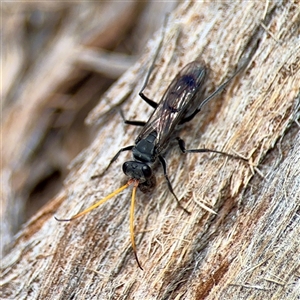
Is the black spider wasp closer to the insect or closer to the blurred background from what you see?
the insect

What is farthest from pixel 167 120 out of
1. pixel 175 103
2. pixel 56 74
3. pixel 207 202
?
pixel 56 74

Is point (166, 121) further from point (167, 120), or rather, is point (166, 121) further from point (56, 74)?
point (56, 74)

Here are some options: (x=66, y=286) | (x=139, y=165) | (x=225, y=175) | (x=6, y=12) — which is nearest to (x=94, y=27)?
(x=6, y=12)

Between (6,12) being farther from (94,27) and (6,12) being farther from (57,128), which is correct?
(57,128)

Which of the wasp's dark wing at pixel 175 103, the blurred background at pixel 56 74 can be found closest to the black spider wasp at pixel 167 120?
the wasp's dark wing at pixel 175 103

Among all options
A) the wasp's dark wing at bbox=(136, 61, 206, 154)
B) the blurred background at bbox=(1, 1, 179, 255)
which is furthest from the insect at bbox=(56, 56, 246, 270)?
the blurred background at bbox=(1, 1, 179, 255)

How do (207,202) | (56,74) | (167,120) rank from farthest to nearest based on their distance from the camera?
(56,74), (167,120), (207,202)
